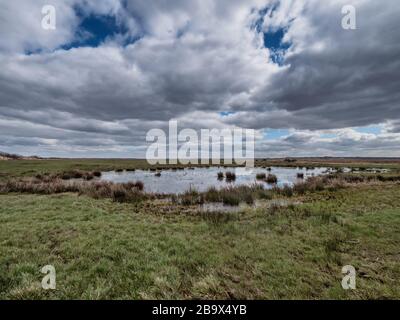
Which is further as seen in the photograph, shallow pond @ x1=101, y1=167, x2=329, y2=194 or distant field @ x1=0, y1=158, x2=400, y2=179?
distant field @ x1=0, y1=158, x2=400, y2=179

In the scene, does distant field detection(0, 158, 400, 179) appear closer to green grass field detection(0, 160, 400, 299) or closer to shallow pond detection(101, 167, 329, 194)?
shallow pond detection(101, 167, 329, 194)

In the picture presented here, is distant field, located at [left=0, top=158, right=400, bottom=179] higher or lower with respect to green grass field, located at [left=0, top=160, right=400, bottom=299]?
higher

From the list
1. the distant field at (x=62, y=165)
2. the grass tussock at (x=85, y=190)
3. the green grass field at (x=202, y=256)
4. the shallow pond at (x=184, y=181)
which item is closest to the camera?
the green grass field at (x=202, y=256)

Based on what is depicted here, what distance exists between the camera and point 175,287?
402 cm

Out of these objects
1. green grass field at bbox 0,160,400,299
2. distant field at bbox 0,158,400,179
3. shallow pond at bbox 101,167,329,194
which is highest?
distant field at bbox 0,158,400,179

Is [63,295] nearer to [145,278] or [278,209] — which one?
[145,278]

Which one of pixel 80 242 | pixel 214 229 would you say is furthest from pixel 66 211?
pixel 214 229

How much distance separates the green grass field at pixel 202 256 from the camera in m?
3.89

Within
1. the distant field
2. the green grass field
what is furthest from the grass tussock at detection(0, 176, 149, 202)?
the distant field

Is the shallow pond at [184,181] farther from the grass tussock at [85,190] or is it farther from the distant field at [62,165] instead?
the distant field at [62,165]

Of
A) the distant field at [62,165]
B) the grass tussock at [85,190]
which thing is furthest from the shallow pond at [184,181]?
the distant field at [62,165]

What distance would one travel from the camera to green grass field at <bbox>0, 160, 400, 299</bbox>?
12.8ft

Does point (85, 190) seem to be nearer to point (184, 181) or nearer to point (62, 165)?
point (184, 181)
